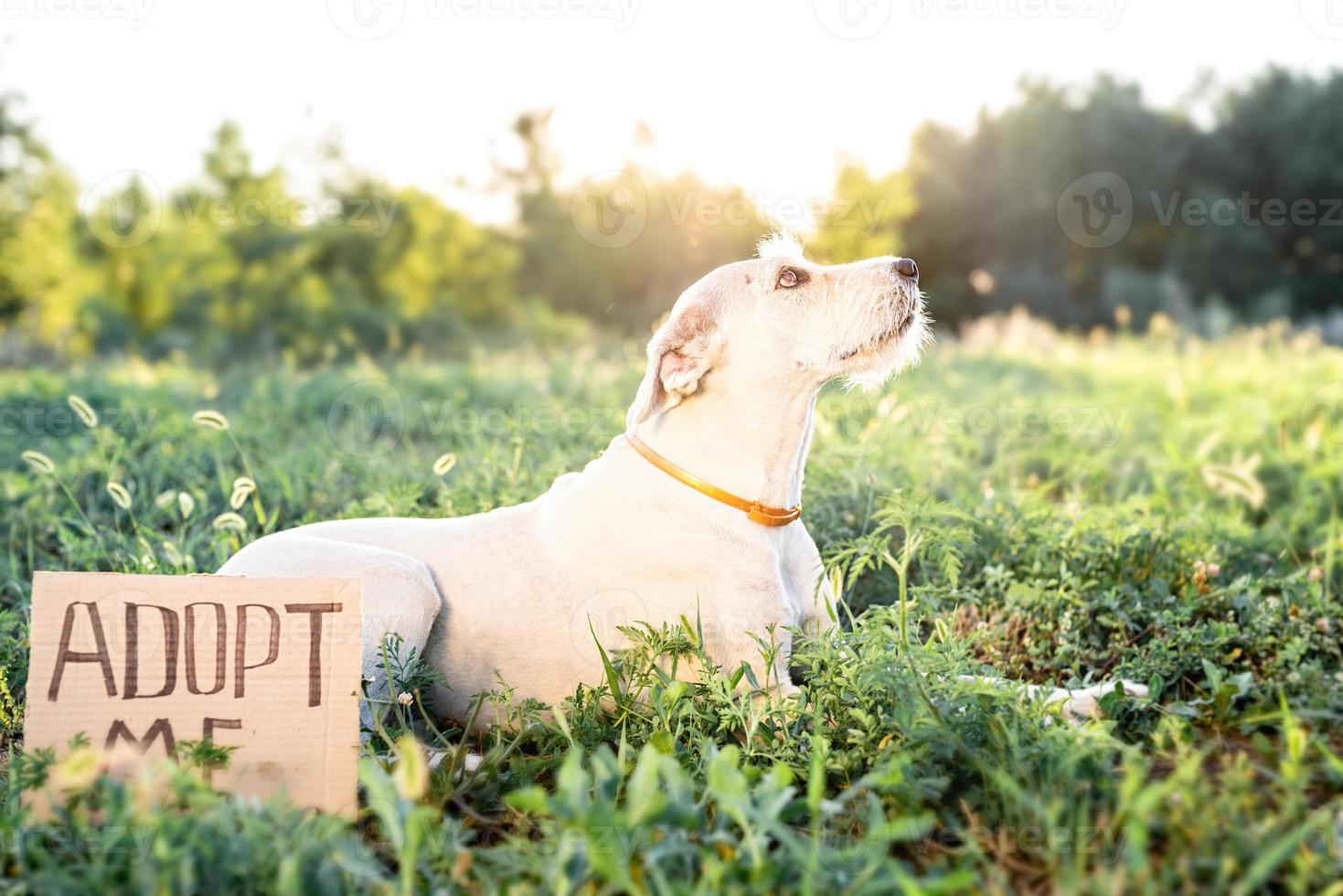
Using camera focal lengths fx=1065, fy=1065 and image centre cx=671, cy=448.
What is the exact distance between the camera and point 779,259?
3863mm

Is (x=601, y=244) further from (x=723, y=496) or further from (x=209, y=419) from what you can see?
(x=723, y=496)

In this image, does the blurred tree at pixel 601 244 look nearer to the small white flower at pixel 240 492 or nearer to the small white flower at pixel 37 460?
the small white flower at pixel 37 460

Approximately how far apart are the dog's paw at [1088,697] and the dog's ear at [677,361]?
151 cm

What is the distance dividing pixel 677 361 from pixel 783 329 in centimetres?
40

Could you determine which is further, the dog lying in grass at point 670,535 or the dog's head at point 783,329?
the dog's head at point 783,329

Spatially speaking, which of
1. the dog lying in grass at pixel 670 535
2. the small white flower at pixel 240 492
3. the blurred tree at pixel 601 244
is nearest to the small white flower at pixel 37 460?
the small white flower at pixel 240 492

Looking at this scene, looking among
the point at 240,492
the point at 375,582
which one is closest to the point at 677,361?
the point at 375,582

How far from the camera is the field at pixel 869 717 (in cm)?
219

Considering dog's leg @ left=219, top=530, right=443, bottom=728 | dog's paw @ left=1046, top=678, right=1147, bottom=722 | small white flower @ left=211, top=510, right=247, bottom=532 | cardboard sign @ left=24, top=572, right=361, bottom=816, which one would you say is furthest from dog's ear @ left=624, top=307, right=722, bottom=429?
small white flower @ left=211, top=510, right=247, bottom=532

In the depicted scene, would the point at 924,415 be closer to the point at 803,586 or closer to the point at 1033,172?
the point at 803,586

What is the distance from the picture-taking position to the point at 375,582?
3.44 metres

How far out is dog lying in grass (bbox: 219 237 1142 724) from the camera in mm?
3479

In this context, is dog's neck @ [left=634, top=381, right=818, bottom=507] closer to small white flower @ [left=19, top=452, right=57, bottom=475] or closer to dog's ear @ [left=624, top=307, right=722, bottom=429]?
dog's ear @ [left=624, top=307, right=722, bottom=429]

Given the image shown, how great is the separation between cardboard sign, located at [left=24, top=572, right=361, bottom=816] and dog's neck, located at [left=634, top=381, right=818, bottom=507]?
3.93ft
